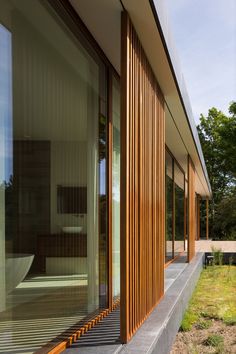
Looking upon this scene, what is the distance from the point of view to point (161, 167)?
576cm

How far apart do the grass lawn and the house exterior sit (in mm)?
532

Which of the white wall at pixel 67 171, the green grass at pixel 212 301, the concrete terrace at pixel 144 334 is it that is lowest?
the green grass at pixel 212 301

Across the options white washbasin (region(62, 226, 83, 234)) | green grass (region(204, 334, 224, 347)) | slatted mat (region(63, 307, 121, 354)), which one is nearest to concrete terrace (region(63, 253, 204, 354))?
slatted mat (region(63, 307, 121, 354))

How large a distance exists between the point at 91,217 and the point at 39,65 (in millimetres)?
1601

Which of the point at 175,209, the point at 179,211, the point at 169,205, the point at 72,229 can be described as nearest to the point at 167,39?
the point at 72,229

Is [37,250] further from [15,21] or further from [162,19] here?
[162,19]

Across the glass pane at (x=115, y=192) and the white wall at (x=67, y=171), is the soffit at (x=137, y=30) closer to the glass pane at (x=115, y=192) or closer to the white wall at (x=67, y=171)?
the glass pane at (x=115, y=192)

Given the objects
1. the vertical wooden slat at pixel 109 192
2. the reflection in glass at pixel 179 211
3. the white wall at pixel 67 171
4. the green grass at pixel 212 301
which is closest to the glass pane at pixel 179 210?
the reflection in glass at pixel 179 211

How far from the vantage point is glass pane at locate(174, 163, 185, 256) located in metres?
12.0

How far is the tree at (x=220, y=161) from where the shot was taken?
1112 inches

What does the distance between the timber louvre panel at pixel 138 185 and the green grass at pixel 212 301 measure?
3.21 feet

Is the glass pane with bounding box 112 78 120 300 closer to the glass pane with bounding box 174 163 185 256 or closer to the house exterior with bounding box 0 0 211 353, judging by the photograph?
the house exterior with bounding box 0 0 211 353

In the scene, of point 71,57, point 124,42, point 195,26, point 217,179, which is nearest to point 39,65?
point 71,57

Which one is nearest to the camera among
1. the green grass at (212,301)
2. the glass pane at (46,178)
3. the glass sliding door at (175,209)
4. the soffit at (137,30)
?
the glass pane at (46,178)
